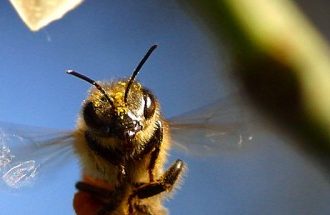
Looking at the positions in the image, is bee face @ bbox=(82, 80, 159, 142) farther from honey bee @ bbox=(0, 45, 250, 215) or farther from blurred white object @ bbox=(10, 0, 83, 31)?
blurred white object @ bbox=(10, 0, 83, 31)

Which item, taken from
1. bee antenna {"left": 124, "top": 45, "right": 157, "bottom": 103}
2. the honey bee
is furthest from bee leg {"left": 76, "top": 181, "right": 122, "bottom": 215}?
bee antenna {"left": 124, "top": 45, "right": 157, "bottom": 103}

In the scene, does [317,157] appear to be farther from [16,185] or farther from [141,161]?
[16,185]

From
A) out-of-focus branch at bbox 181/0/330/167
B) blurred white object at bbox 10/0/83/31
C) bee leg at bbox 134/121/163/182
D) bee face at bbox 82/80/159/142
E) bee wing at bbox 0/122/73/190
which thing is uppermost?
out-of-focus branch at bbox 181/0/330/167

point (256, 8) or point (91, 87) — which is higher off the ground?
point (256, 8)

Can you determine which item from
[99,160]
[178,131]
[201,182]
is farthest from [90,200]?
Result: [201,182]

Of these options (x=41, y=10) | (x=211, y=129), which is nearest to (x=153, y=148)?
(x=211, y=129)

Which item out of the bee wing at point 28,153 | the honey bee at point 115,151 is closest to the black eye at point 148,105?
the honey bee at point 115,151

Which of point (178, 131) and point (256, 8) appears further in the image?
point (178, 131)
